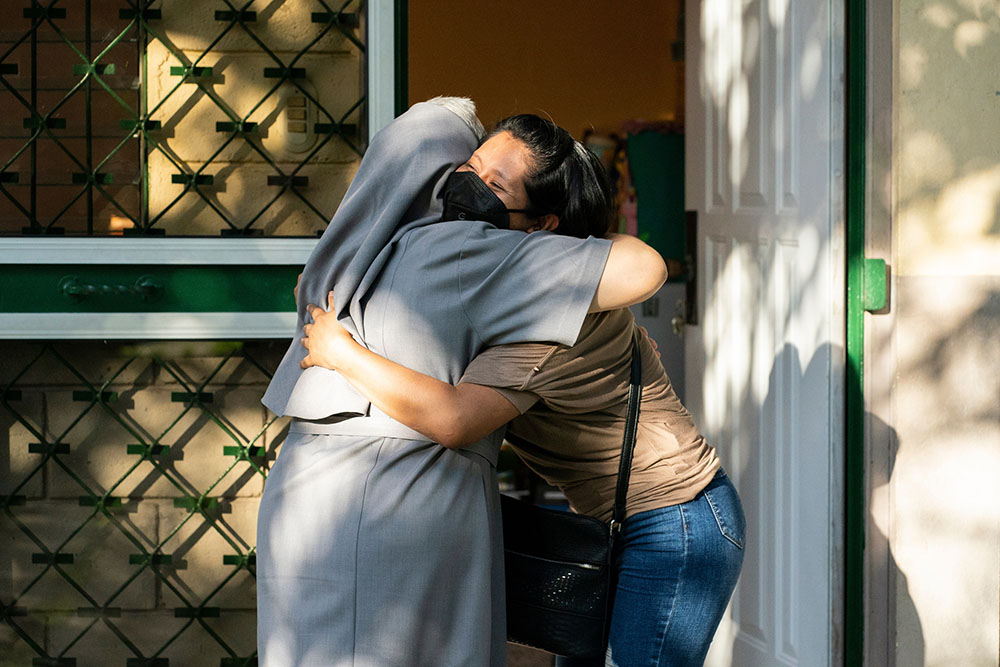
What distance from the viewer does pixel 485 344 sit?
1818 millimetres

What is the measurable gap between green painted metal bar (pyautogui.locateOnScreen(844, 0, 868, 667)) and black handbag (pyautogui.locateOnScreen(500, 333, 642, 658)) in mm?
997

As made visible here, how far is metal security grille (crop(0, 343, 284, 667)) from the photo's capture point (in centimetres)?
310

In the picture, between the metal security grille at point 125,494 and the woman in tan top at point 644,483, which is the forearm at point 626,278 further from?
the metal security grille at point 125,494

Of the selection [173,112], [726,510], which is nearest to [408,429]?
[726,510]

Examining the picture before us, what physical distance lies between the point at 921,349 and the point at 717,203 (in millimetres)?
798

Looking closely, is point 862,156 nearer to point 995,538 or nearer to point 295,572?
point 995,538

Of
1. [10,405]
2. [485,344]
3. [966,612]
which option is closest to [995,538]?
[966,612]

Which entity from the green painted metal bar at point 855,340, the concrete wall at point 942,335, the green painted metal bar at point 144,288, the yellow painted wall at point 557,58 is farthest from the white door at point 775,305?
the yellow painted wall at point 557,58

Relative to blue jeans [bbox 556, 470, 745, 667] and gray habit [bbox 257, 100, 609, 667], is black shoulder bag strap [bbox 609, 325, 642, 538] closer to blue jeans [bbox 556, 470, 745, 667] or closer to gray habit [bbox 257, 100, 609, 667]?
blue jeans [bbox 556, 470, 745, 667]

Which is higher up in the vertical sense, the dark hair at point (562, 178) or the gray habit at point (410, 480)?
the dark hair at point (562, 178)

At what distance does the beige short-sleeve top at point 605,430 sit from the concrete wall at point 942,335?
3.27 feet

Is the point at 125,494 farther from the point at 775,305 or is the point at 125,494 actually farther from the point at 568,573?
the point at 775,305

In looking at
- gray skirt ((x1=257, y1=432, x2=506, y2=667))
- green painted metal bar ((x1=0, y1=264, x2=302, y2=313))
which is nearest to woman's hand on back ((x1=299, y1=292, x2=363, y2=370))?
gray skirt ((x1=257, y1=432, x2=506, y2=667))

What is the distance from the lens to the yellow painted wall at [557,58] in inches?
277
